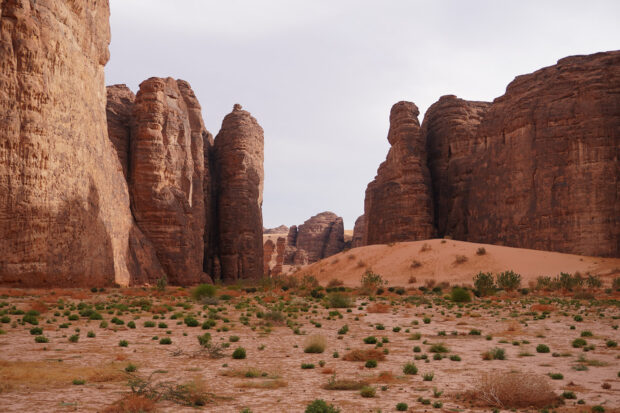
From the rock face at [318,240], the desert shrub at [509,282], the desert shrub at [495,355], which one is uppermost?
the rock face at [318,240]

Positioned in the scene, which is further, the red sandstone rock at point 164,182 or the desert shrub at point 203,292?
the red sandstone rock at point 164,182

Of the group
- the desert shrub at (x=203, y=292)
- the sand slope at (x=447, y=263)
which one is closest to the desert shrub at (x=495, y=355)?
the desert shrub at (x=203, y=292)

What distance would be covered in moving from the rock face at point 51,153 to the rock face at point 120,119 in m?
10.7

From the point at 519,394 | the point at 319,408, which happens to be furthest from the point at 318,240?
the point at 319,408

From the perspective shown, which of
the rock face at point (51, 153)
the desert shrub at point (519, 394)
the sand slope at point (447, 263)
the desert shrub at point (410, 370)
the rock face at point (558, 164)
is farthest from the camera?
the rock face at point (558, 164)

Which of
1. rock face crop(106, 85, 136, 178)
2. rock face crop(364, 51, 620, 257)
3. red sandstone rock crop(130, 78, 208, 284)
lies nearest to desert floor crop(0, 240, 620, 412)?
red sandstone rock crop(130, 78, 208, 284)

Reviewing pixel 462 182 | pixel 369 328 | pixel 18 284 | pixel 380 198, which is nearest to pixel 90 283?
pixel 18 284

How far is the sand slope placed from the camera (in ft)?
146

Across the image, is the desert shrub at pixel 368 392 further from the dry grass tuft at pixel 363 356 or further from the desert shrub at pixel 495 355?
the desert shrub at pixel 495 355

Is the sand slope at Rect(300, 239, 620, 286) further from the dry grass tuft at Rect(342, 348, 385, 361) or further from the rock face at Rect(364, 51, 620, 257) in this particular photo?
the dry grass tuft at Rect(342, 348, 385, 361)

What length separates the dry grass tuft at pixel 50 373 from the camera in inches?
400

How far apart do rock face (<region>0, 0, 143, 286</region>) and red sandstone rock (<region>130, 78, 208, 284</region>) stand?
9.44 metres

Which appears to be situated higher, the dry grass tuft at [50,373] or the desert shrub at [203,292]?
the desert shrub at [203,292]

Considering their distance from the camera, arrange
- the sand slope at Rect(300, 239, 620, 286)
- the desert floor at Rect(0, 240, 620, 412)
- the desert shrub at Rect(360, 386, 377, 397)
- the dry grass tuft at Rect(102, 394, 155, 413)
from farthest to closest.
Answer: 1. the sand slope at Rect(300, 239, 620, 286)
2. the desert shrub at Rect(360, 386, 377, 397)
3. the desert floor at Rect(0, 240, 620, 412)
4. the dry grass tuft at Rect(102, 394, 155, 413)
